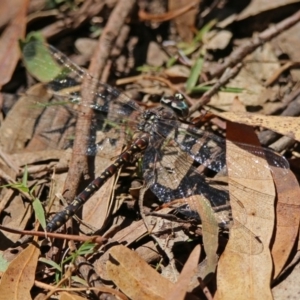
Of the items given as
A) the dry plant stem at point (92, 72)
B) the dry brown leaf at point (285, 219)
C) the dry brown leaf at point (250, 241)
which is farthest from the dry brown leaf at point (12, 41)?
the dry brown leaf at point (285, 219)

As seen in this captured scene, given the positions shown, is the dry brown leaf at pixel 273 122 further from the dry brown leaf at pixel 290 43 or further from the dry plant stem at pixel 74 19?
the dry plant stem at pixel 74 19

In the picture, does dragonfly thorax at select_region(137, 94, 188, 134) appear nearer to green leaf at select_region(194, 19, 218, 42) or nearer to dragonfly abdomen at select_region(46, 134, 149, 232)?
dragonfly abdomen at select_region(46, 134, 149, 232)

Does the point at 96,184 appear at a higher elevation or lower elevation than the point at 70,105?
lower

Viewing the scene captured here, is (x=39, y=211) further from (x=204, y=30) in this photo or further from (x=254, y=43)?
(x=204, y=30)

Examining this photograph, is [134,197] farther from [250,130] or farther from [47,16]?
[47,16]

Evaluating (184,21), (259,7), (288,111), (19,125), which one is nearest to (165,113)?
(288,111)

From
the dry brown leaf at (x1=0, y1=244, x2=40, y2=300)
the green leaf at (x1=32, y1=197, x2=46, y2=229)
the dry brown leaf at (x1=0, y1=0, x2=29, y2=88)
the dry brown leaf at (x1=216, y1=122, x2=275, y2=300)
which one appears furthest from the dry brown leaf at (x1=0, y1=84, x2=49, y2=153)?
the dry brown leaf at (x1=216, y1=122, x2=275, y2=300)

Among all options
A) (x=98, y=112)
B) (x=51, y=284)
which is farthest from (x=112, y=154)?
(x=51, y=284)
